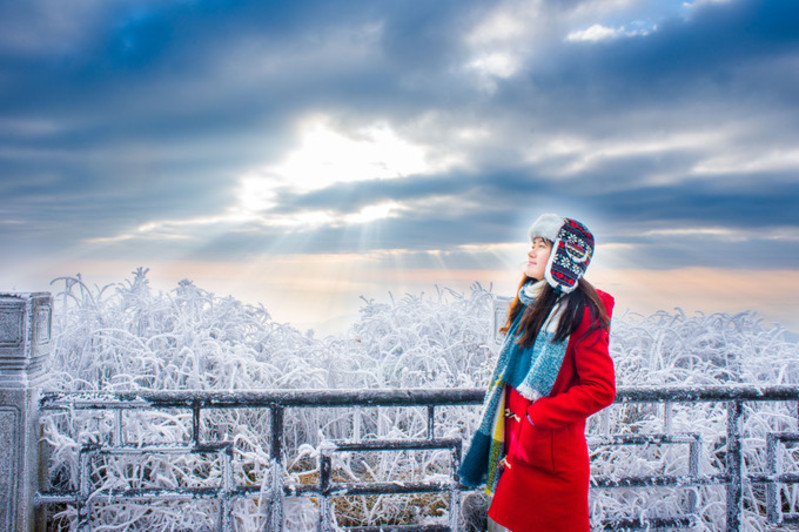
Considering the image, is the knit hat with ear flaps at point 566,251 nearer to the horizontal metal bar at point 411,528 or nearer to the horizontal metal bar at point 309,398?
the horizontal metal bar at point 309,398

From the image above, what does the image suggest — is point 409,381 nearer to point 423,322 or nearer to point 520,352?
point 423,322

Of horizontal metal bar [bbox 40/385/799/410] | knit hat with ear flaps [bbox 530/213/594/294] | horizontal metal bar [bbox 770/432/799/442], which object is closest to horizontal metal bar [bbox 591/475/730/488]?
horizontal metal bar [bbox 770/432/799/442]

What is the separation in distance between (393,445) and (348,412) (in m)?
2.06

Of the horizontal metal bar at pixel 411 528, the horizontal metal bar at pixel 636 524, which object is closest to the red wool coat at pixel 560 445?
the horizontal metal bar at pixel 411 528

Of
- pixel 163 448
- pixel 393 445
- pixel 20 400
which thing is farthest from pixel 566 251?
pixel 20 400

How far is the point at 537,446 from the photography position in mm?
2100

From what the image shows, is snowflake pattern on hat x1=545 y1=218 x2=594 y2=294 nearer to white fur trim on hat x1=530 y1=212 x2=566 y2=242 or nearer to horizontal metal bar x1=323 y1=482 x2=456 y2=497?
white fur trim on hat x1=530 y1=212 x2=566 y2=242

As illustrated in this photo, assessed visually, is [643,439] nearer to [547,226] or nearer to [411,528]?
[411,528]

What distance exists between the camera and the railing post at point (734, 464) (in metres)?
3.33

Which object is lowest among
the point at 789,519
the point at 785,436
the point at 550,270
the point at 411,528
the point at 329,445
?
the point at 789,519

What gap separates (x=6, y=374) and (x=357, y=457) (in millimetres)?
2818

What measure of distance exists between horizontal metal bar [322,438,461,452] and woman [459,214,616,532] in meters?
0.63

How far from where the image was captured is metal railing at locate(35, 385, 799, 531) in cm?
287

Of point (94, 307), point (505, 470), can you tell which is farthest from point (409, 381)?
point (94, 307)
